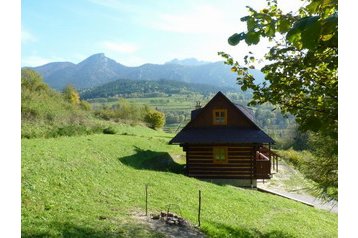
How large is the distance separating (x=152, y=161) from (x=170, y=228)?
17.3 m

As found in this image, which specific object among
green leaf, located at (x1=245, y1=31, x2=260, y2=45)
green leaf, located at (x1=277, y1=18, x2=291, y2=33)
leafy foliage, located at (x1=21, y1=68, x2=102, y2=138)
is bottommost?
leafy foliage, located at (x1=21, y1=68, x2=102, y2=138)

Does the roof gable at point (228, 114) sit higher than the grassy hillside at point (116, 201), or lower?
higher

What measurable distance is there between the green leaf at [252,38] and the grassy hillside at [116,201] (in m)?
8.11

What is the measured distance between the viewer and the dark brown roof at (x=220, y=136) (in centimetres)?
2577

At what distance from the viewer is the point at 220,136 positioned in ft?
86.5

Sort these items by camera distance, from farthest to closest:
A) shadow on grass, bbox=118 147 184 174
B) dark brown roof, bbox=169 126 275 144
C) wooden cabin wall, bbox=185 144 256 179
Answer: wooden cabin wall, bbox=185 144 256 179 < dark brown roof, bbox=169 126 275 144 < shadow on grass, bbox=118 147 184 174

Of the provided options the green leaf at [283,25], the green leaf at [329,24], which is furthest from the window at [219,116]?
the green leaf at [329,24]

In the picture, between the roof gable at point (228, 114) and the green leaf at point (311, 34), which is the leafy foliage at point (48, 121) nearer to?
the roof gable at point (228, 114)

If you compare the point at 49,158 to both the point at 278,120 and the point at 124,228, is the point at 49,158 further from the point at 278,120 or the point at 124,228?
the point at 278,120

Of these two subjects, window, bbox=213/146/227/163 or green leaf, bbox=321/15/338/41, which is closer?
green leaf, bbox=321/15/338/41

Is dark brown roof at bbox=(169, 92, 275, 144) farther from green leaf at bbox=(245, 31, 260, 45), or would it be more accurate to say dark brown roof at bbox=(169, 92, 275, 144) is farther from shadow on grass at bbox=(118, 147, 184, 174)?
green leaf at bbox=(245, 31, 260, 45)

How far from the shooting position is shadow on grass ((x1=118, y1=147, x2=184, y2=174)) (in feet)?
83.5

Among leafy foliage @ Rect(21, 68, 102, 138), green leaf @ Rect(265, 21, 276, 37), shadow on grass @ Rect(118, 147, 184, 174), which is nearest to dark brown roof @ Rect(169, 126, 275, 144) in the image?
shadow on grass @ Rect(118, 147, 184, 174)

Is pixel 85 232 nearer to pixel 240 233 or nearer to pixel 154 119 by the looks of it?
pixel 240 233
